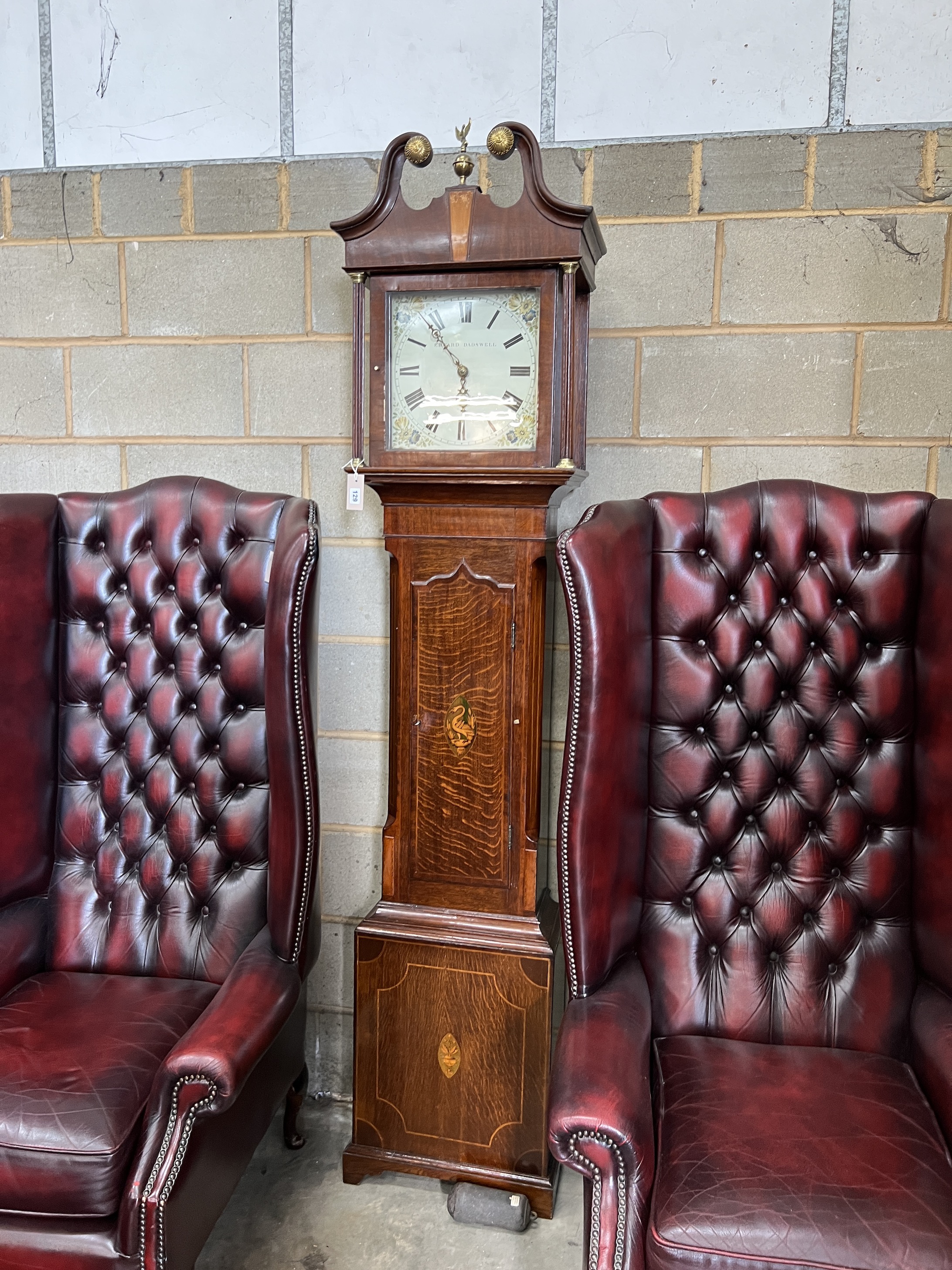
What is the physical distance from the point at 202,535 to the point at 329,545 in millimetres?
349

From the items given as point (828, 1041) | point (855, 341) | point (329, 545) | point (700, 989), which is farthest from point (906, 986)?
point (329, 545)

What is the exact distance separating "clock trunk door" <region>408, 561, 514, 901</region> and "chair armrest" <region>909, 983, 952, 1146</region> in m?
0.75

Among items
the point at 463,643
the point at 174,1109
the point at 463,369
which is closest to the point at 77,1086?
the point at 174,1109

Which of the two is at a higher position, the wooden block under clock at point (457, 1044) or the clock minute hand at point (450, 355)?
the clock minute hand at point (450, 355)

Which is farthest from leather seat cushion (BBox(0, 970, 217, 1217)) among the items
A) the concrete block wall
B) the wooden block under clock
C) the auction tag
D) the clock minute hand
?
the clock minute hand

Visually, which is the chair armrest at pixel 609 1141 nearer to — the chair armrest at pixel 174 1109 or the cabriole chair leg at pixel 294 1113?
the chair armrest at pixel 174 1109

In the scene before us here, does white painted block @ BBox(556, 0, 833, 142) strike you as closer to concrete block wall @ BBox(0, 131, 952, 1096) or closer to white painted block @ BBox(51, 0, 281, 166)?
concrete block wall @ BBox(0, 131, 952, 1096)

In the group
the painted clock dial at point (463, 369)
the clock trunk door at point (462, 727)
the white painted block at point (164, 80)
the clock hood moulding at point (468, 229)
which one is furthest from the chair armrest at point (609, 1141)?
the white painted block at point (164, 80)

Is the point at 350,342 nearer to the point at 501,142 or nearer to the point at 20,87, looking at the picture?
the point at 501,142

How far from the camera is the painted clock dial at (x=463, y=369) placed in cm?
174

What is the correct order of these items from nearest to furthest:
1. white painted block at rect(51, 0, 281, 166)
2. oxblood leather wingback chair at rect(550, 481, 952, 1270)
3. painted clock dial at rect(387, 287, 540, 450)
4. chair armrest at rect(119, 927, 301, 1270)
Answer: chair armrest at rect(119, 927, 301, 1270), oxblood leather wingback chair at rect(550, 481, 952, 1270), painted clock dial at rect(387, 287, 540, 450), white painted block at rect(51, 0, 281, 166)

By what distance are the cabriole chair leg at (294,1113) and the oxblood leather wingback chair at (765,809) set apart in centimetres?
85

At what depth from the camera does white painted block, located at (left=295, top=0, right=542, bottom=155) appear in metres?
1.99

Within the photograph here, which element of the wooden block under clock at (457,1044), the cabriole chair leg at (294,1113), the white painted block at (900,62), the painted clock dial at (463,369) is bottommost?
the cabriole chair leg at (294,1113)
